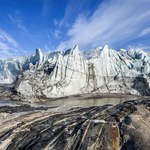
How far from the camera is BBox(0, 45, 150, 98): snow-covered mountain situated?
4181 centimetres

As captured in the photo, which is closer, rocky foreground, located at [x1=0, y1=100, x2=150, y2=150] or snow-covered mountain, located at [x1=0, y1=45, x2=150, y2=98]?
rocky foreground, located at [x1=0, y1=100, x2=150, y2=150]

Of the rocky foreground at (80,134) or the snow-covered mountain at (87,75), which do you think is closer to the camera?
the rocky foreground at (80,134)

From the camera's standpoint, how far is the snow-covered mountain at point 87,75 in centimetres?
4181

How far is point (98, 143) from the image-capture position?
33.9ft

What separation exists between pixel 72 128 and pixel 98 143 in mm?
1985

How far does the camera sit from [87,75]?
154ft

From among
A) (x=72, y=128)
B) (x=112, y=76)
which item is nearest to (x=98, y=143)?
(x=72, y=128)

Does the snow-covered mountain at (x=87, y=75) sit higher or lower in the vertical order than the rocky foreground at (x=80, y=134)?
higher

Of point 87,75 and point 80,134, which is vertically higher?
point 87,75

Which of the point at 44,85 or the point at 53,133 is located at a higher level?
the point at 44,85

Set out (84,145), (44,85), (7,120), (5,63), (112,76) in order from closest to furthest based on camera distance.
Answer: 1. (84,145)
2. (7,120)
3. (44,85)
4. (112,76)
5. (5,63)

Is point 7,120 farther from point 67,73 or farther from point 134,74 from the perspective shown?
point 134,74

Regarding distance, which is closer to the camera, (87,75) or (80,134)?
(80,134)

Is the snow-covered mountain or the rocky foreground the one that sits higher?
the snow-covered mountain
